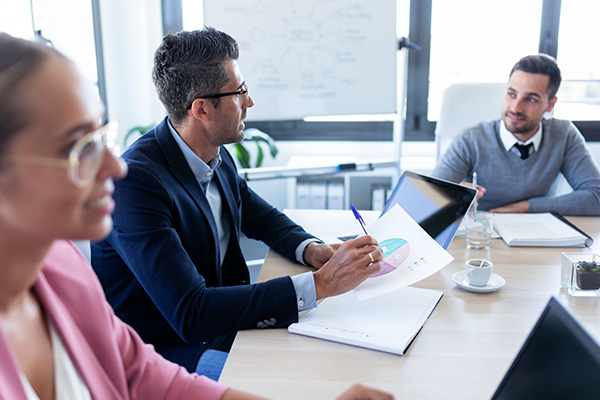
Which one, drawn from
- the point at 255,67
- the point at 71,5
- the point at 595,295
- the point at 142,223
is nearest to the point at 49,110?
the point at 142,223

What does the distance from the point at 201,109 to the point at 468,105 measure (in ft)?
4.86

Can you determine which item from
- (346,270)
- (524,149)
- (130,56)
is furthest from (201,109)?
(130,56)

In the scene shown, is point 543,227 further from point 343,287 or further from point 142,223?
point 142,223

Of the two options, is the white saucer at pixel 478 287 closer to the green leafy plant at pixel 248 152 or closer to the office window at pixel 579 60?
the green leafy plant at pixel 248 152

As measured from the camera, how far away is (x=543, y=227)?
172 centimetres

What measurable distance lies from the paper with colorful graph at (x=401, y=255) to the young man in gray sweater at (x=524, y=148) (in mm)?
933

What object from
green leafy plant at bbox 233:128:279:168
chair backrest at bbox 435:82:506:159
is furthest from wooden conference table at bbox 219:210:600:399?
green leafy plant at bbox 233:128:279:168

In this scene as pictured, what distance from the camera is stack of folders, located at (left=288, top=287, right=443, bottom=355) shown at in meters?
1.04

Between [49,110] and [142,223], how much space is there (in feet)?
2.13

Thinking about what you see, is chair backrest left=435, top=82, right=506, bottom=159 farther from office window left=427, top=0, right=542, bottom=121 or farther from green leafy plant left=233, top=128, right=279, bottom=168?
green leafy plant left=233, top=128, right=279, bottom=168

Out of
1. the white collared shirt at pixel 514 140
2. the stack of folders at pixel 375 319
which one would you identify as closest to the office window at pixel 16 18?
the stack of folders at pixel 375 319

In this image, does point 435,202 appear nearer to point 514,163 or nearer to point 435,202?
point 435,202

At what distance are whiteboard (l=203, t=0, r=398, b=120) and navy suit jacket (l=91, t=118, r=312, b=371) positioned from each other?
1257mm

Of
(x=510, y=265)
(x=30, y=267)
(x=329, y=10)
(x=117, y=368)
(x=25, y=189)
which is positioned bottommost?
(x=510, y=265)
